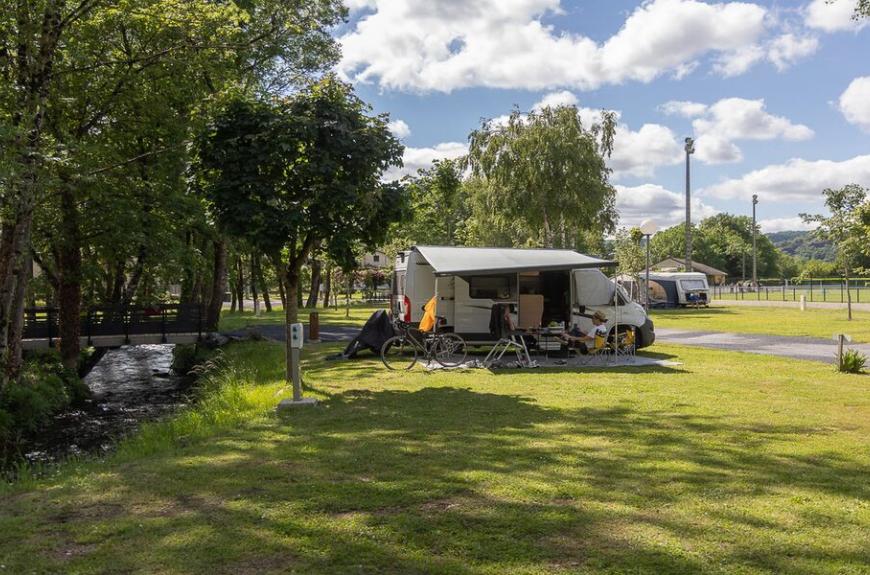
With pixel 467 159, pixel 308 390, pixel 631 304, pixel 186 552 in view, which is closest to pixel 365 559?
pixel 186 552

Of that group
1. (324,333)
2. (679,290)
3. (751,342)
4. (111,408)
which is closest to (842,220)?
(751,342)

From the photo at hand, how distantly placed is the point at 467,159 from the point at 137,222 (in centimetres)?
2180

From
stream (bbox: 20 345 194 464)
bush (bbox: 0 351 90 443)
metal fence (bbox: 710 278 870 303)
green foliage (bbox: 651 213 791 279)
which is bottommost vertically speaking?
stream (bbox: 20 345 194 464)

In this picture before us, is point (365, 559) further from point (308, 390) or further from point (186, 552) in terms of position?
point (308, 390)

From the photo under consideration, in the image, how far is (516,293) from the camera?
14.1m

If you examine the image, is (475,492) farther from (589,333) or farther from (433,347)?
(589,333)

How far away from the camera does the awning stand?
12500mm

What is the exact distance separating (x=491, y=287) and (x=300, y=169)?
568 cm

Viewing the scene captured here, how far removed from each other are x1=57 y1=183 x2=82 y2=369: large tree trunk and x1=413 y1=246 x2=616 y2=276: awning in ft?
26.0

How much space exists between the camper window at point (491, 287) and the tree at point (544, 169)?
19.5 metres

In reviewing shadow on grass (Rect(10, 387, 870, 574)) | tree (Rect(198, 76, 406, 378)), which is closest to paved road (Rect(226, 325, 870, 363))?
shadow on grass (Rect(10, 387, 870, 574))

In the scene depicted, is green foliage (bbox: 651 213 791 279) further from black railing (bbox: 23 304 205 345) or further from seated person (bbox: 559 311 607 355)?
seated person (bbox: 559 311 607 355)

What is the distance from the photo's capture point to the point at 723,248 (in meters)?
116

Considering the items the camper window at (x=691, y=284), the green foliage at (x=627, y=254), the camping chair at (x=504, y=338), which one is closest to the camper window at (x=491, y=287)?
the camping chair at (x=504, y=338)
